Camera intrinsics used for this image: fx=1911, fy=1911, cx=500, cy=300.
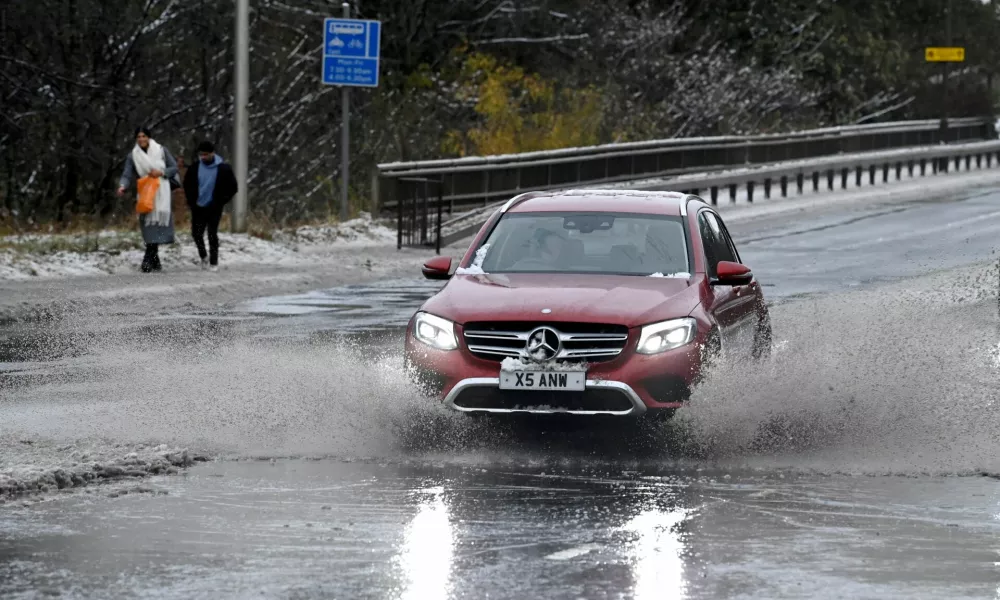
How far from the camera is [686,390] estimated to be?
34.4 ft

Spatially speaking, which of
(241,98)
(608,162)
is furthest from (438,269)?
(608,162)

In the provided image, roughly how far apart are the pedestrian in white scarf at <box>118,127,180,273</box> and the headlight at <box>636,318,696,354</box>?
39.8ft

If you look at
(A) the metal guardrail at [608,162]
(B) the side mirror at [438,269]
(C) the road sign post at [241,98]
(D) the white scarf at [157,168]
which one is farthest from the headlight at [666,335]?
(A) the metal guardrail at [608,162]

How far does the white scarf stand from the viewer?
21719 mm

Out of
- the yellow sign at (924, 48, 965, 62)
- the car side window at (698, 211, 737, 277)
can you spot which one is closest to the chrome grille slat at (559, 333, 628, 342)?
the car side window at (698, 211, 737, 277)

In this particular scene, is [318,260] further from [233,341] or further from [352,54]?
[233,341]

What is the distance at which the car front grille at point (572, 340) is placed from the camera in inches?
407

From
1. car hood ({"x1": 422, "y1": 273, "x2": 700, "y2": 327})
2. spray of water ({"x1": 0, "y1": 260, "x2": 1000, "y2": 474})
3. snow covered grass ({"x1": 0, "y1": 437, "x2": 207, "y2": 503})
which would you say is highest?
car hood ({"x1": 422, "y1": 273, "x2": 700, "y2": 327})

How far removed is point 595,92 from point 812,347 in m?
28.6

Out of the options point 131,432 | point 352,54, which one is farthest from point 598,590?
point 352,54

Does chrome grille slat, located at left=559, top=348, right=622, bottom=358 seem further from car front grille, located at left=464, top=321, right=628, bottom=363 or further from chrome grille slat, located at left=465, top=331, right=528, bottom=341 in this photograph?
chrome grille slat, located at left=465, top=331, right=528, bottom=341

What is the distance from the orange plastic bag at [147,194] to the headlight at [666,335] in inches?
474

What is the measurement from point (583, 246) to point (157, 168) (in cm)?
1126

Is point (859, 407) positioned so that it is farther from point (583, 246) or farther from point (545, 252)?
point (545, 252)
